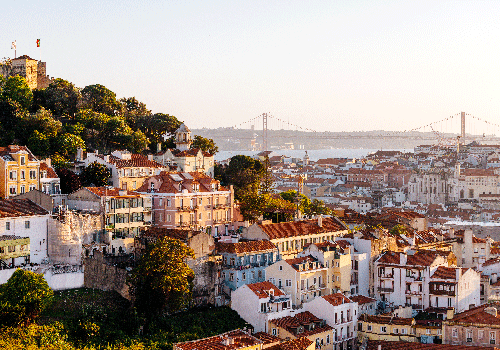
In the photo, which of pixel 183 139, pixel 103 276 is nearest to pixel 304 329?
pixel 103 276

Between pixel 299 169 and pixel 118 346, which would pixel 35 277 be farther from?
pixel 299 169

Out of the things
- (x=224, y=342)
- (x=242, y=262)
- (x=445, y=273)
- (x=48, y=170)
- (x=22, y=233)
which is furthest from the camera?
(x=48, y=170)

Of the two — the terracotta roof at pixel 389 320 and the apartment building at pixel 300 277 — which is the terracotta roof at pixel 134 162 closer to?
the apartment building at pixel 300 277

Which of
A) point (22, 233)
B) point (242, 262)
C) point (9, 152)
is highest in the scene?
point (9, 152)

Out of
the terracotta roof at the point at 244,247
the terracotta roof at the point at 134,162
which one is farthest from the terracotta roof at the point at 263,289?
the terracotta roof at the point at 134,162

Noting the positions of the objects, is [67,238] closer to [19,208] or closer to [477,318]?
[19,208]

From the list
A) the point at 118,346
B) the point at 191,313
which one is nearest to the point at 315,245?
the point at 191,313

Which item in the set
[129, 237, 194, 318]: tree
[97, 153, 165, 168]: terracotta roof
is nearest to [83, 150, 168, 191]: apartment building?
[97, 153, 165, 168]: terracotta roof
